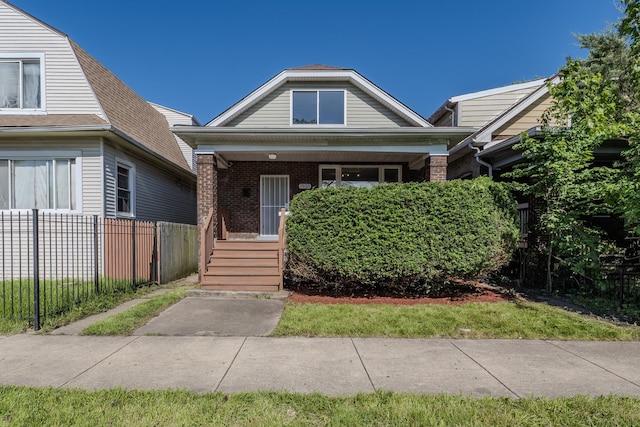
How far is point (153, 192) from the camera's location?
1230cm

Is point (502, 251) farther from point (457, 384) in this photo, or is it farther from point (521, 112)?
point (521, 112)

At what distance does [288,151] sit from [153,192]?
5787 mm

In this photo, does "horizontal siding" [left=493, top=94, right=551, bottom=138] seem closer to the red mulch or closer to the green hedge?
the green hedge

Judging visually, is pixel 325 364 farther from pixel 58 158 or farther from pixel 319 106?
pixel 58 158

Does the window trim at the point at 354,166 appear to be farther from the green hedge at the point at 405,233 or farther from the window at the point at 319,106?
the green hedge at the point at 405,233

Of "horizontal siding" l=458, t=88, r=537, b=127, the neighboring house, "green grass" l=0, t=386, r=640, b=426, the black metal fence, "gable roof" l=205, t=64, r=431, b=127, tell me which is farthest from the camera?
"horizontal siding" l=458, t=88, r=537, b=127

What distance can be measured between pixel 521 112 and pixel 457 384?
11.0 m

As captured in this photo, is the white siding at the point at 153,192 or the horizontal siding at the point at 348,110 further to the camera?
the horizontal siding at the point at 348,110

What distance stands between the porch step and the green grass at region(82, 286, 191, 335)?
42.9 inches

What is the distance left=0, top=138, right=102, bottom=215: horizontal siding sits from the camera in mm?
9273

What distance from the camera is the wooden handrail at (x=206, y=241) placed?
8.45 m

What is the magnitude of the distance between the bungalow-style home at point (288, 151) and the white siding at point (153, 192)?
233 cm

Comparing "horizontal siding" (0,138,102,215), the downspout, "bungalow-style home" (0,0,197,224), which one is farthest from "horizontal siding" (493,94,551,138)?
"horizontal siding" (0,138,102,215)

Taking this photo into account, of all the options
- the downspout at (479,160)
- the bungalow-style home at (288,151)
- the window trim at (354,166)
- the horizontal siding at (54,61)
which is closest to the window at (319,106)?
the bungalow-style home at (288,151)
